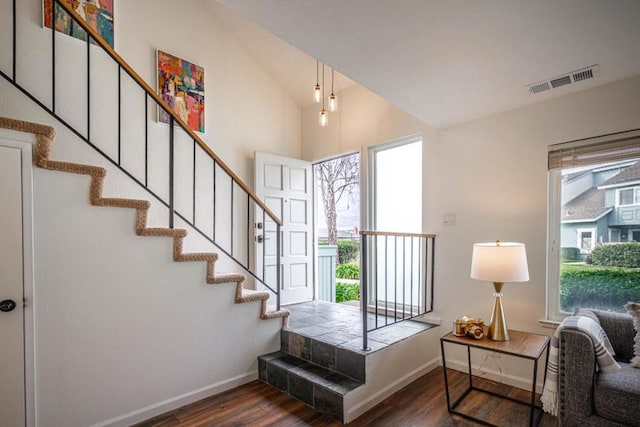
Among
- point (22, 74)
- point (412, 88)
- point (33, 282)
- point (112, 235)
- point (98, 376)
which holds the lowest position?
point (98, 376)

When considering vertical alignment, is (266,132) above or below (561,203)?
above

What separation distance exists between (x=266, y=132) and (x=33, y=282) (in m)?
3.02

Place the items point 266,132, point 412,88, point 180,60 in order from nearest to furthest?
point 412,88 → point 180,60 → point 266,132

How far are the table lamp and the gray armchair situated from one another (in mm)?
395

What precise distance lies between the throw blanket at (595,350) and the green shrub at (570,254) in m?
0.62

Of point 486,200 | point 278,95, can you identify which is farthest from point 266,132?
point 486,200

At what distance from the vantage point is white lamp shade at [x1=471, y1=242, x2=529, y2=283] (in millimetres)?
2227

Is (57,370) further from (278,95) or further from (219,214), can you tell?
(278,95)

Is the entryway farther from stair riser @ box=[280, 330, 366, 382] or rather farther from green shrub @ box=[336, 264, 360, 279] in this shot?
green shrub @ box=[336, 264, 360, 279]

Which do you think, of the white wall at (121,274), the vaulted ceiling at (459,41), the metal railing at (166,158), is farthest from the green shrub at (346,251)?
the vaulted ceiling at (459,41)

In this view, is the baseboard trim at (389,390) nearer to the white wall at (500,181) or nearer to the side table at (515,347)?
the white wall at (500,181)

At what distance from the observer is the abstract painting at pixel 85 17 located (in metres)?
2.78

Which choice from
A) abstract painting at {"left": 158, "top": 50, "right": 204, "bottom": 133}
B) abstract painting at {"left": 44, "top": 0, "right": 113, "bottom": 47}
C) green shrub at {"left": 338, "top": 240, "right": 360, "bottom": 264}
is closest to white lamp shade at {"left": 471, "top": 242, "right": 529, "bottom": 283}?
abstract painting at {"left": 158, "top": 50, "right": 204, "bottom": 133}

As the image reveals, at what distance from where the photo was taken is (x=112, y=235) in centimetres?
220
